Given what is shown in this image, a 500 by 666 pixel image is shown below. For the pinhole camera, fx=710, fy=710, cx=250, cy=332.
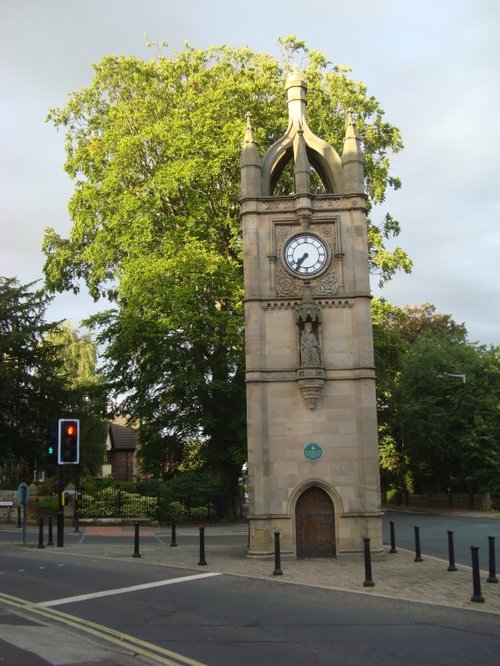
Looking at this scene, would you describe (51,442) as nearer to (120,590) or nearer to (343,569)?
(120,590)

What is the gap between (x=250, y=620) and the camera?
33.2 ft

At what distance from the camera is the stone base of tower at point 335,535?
1706cm

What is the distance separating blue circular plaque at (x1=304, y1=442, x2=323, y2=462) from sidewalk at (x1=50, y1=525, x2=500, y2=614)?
7.94ft

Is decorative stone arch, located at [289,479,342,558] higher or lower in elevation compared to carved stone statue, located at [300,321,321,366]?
lower

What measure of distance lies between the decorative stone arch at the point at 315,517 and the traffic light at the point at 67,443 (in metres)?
7.14

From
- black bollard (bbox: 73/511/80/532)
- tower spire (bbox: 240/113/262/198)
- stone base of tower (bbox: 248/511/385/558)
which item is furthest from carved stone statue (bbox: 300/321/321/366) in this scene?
black bollard (bbox: 73/511/80/532)

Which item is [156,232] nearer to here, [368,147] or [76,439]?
[368,147]

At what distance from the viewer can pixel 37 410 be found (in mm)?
36125

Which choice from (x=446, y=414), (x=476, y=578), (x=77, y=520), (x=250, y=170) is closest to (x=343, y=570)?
(x=476, y=578)

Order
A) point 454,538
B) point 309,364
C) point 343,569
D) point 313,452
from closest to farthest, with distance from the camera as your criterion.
Result: point 343,569, point 313,452, point 309,364, point 454,538

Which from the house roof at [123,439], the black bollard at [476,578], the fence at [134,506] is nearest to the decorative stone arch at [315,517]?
the black bollard at [476,578]

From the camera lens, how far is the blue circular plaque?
17375 mm

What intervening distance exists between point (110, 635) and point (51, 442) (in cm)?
1242

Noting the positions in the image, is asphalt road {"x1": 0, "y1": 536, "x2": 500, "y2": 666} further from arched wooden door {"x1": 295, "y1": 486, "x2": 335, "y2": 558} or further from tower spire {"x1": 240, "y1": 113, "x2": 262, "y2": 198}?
tower spire {"x1": 240, "y1": 113, "x2": 262, "y2": 198}
